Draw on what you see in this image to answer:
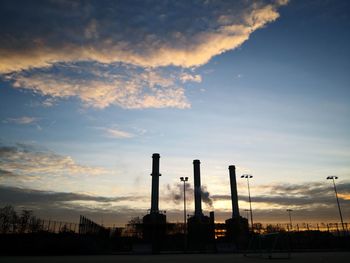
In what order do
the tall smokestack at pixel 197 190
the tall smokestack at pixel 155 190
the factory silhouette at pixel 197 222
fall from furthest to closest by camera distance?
the tall smokestack at pixel 197 190 → the tall smokestack at pixel 155 190 → the factory silhouette at pixel 197 222

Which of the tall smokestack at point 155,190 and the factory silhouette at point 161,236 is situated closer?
the factory silhouette at point 161,236

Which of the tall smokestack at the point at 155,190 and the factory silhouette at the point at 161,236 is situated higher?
the tall smokestack at the point at 155,190

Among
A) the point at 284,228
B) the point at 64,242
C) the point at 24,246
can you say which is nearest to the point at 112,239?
the point at 64,242

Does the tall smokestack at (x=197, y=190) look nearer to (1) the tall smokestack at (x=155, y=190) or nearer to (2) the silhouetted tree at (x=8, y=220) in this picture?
(1) the tall smokestack at (x=155, y=190)

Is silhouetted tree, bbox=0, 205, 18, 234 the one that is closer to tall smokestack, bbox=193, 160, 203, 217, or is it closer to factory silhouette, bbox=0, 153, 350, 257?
factory silhouette, bbox=0, 153, 350, 257

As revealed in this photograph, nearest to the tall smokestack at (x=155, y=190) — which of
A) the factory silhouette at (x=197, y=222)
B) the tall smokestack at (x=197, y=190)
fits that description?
the factory silhouette at (x=197, y=222)

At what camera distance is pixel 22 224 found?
70.8 metres

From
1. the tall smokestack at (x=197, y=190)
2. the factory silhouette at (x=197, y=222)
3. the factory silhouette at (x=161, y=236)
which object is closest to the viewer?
the factory silhouette at (x=161, y=236)

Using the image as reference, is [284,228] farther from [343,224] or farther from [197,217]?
[197,217]

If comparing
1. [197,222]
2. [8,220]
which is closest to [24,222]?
[8,220]

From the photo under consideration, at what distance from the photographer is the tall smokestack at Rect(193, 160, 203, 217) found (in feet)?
238

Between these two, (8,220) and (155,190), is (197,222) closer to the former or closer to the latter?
(155,190)

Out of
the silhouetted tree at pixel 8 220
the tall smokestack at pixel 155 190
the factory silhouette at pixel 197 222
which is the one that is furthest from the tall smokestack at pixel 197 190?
the silhouetted tree at pixel 8 220

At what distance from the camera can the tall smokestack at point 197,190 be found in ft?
238
